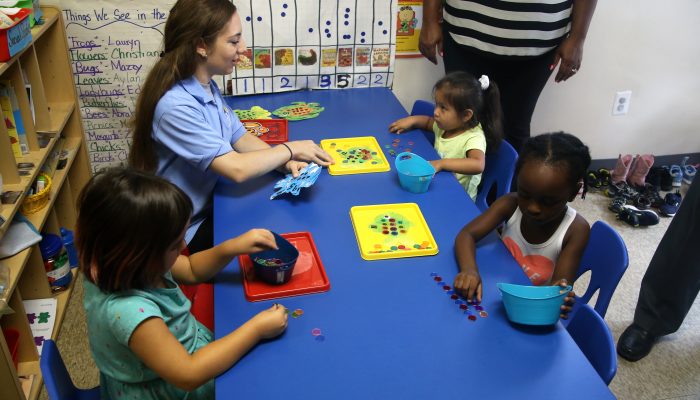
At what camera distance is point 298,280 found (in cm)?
131

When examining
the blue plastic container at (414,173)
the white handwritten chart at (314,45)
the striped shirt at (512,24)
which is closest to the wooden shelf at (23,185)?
the white handwritten chart at (314,45)

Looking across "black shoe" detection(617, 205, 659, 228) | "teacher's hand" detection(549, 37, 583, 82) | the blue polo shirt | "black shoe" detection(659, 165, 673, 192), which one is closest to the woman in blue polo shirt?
the blue polo shirt

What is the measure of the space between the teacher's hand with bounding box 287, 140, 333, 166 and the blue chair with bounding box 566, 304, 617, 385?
87cm

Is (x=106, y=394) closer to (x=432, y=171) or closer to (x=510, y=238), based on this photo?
(x=432, y=171)

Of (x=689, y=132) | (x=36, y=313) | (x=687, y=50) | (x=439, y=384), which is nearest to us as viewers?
(x=439, y=384)

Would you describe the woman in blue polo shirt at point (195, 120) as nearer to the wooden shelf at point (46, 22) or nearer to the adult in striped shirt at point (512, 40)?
the wooden shelf at point (46, 22)

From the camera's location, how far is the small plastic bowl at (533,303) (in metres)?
1.13

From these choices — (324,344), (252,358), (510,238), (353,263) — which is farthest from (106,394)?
(510,238)

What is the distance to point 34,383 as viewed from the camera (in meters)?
1.84

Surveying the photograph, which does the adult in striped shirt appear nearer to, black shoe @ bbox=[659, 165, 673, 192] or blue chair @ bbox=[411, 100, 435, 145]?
blue chair @ bbox=[411, 100, 435, 145]

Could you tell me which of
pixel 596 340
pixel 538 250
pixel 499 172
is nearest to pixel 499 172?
pixel 499 172

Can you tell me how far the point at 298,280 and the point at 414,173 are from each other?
0.56m

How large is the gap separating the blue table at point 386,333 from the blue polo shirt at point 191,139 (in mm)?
155

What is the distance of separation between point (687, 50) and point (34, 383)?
351cm
